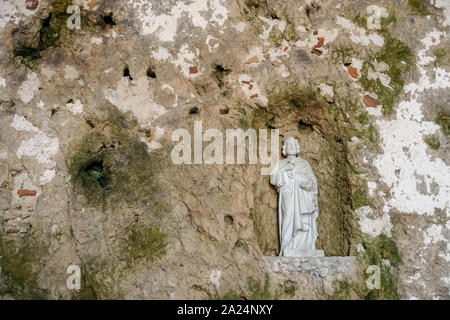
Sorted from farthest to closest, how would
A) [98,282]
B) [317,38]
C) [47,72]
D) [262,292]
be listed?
[317,38]
[47,72]
[262,292]
[98,282]

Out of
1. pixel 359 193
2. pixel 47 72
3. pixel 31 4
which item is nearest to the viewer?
pixel 359 193

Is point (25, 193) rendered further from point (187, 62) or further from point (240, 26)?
point (240, 26)

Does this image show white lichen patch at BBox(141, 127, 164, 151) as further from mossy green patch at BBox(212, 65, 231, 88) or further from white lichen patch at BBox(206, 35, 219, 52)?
white lichen patch at BBox(206, 35, 219, 52)

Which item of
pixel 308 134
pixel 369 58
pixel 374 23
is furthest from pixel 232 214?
pixel 374 23

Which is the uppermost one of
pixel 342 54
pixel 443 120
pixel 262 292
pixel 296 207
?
pixel 342 54

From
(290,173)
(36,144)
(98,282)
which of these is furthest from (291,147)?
(36,144)

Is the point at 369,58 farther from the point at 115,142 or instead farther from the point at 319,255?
the point at 115,142

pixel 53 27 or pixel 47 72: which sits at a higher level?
pixel 53 27
